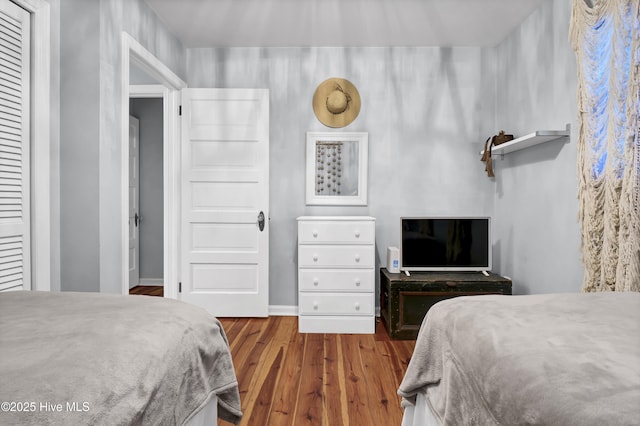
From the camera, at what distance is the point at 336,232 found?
3.37 m

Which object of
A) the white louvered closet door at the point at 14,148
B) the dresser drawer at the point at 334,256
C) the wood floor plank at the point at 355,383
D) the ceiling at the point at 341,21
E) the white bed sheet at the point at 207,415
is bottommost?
the wood floor plank at the point at 355,383

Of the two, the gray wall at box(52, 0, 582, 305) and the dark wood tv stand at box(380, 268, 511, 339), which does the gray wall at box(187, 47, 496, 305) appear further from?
the dark wood tv stand at box(380, 268, 511, 339)

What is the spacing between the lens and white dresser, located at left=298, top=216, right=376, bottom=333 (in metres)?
3.37

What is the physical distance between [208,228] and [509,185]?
107 inches

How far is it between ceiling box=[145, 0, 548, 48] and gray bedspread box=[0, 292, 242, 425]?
2.54 meters

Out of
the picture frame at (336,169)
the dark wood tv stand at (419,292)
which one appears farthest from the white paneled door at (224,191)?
the dark wood tv stand at (419,292)

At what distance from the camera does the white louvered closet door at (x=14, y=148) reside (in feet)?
6.38

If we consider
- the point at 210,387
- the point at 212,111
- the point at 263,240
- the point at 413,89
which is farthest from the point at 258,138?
the point at 210,387

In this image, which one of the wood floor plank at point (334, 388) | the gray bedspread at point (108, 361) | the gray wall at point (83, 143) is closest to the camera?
the gray bedspread at point (108, 361)

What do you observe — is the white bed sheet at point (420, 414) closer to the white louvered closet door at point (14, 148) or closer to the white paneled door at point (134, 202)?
the white louvered closet door at point (14, 148)

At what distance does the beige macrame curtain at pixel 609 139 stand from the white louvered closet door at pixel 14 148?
298 centimetres

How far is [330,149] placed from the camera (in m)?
3.77

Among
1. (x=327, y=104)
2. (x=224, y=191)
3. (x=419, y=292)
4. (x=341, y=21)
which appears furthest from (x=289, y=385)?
(x=341, y=21)

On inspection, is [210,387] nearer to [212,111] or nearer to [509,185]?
[212,111]
